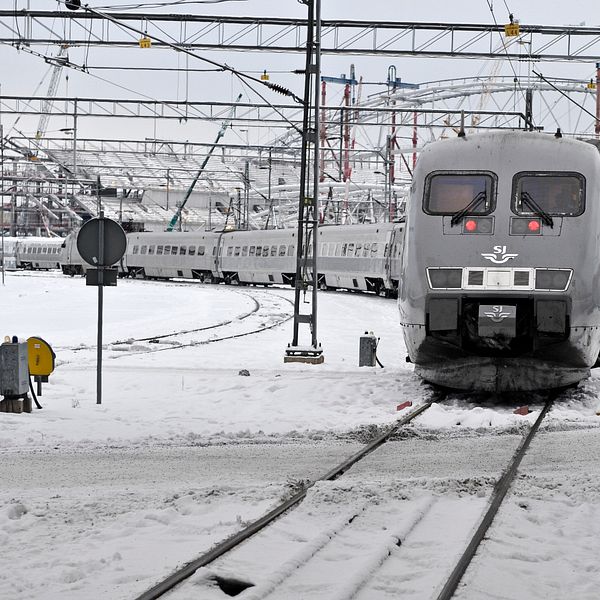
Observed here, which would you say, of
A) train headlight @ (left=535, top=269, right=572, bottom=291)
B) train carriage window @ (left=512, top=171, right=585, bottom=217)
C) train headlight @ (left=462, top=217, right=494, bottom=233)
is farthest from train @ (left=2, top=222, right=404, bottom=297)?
train headlight @ (left=535, top=269, right=572, bottom=291)

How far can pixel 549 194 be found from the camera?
→ 41.9 ft

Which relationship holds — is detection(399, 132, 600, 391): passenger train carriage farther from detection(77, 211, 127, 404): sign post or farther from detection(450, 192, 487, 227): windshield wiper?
detection(77, 211, 127, 404): sign post

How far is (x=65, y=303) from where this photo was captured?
128ft

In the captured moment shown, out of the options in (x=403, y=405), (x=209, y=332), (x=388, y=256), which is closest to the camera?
(x=403, y=405)

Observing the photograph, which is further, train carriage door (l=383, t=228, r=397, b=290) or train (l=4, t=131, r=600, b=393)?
train carriage door (l=383, t=228, r=397, b=290)

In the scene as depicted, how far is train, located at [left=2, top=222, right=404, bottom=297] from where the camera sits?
43188 millimetres

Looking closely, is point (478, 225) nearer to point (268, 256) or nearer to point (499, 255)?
point (499, 255)

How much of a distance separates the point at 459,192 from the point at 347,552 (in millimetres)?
7643

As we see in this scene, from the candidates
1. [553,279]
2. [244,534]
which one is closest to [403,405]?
[553,279]

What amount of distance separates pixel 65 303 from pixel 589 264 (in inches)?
1160

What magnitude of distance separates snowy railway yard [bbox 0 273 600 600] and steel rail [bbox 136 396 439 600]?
68 millimetres

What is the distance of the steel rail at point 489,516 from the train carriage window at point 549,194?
2.95 metres

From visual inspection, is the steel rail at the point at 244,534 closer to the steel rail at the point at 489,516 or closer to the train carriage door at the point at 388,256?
the steel rail at the point at 489,516

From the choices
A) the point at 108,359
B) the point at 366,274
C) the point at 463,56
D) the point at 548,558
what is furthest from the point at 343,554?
the point at 366,274
